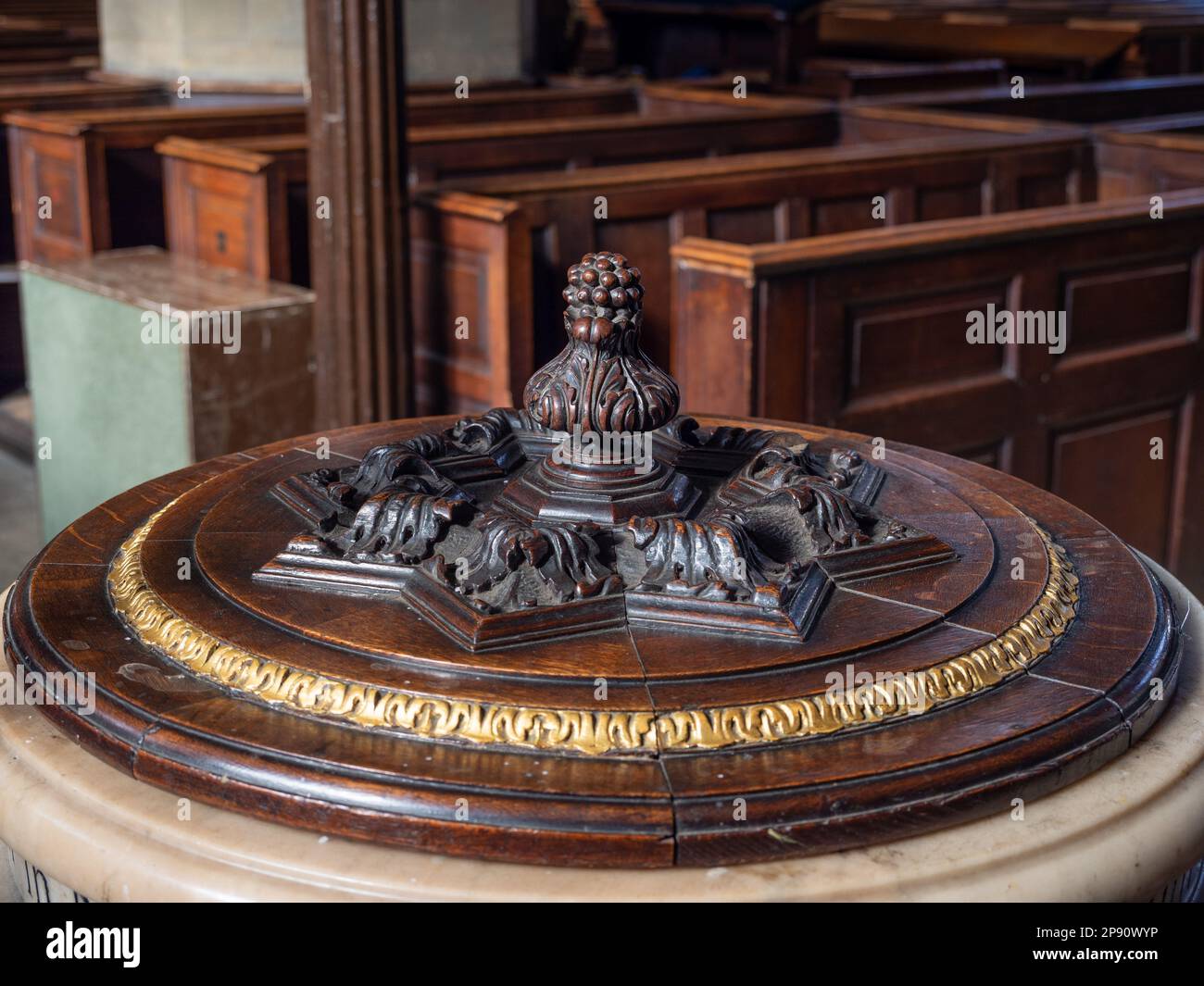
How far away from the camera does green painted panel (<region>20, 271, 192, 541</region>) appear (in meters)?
3.92

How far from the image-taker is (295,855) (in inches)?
46.5

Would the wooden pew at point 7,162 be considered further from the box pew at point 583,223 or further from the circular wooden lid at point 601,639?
the circular wooden lid at point 601,639

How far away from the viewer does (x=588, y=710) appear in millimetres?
1262

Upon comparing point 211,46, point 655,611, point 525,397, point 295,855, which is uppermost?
point 211,46

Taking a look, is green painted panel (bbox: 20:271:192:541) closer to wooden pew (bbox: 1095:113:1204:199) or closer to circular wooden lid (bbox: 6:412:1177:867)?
circular wooden lid (bbox: 6:412:1177:867)

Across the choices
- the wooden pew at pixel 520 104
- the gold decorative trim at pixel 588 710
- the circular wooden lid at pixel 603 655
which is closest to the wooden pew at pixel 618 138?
the wooden pew at pixel 520 104

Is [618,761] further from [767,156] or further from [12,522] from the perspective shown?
[12,522]

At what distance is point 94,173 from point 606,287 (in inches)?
150

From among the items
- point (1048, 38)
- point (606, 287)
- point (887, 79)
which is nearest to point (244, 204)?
point (606, 287)

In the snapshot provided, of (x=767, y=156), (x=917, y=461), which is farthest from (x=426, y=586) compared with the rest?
(x=767, y=156)

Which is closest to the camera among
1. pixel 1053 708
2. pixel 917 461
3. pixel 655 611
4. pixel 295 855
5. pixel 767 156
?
pixel 295 855

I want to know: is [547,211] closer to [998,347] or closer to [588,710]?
[998,347]

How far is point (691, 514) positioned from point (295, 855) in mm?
612

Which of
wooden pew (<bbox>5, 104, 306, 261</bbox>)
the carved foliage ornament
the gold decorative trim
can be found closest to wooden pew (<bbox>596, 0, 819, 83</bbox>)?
wooden pew (<bbox>5, 104, 306, 261</bbox>)
